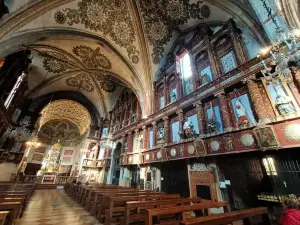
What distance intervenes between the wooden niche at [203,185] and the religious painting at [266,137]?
251 cm

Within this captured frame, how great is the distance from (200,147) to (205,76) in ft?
13.0

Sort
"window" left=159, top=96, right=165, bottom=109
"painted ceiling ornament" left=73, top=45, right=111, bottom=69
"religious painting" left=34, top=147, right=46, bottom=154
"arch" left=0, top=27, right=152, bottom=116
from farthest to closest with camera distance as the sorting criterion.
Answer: "religious painting" left=34, top=147, right=46, bottom=154 < "painted ceiling ornament" left=73, top=45, right=111, bottom=69 < "window" left=159, top=96, right=165, bottom=109 < "arch" left=0, top=27, right=152, bottom=116

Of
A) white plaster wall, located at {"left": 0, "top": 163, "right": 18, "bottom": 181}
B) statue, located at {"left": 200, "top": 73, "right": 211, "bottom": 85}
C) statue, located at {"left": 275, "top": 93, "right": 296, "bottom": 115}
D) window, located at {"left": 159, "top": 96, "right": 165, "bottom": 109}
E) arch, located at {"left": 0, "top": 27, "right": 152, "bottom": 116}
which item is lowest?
white plaster wall, located at {"left": 0, "top": 163, "right": 18, "bottom": 181}

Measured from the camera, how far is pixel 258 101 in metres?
5.28

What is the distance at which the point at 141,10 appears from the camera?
9938 millimetres

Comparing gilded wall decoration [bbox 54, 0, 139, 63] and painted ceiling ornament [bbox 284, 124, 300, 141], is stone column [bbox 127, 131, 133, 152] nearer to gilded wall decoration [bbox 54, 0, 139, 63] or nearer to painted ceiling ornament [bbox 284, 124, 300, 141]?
gilded wall decoration [bbox 54, 0, 139, 63]

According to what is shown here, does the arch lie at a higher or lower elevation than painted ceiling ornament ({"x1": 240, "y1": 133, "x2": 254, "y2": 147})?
higher

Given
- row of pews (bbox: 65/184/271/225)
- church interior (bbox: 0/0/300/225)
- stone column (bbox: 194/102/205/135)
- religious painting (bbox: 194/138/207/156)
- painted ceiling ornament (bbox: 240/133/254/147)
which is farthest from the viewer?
stone column (bbox: 194/102/205/135)

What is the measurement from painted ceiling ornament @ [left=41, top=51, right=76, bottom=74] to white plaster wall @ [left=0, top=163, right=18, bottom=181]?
9.49 meters

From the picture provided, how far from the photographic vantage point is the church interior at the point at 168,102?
13.2 ft

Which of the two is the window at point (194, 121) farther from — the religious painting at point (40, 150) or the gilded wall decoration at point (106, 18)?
the religious painting at point (40, 150)

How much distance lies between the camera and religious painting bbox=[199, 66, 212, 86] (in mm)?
7667

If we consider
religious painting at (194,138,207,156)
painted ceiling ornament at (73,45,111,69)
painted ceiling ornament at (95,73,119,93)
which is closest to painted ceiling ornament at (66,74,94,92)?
painted ceiling ornament at (95,73,119,93)

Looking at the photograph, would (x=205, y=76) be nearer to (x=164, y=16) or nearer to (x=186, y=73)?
(x=186, y=73)
